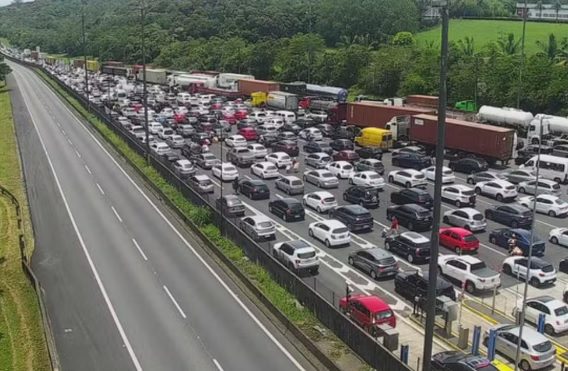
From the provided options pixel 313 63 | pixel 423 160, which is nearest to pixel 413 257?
pixel 423 160

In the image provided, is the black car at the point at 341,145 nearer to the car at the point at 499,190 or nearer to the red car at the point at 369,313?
the car at the point at 499,190

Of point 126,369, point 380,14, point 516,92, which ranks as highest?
point 380,14

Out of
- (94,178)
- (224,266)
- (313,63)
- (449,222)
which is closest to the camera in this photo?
(224,266)

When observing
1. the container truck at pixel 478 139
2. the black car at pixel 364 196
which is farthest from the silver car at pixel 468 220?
the container truck at pixel 478 139

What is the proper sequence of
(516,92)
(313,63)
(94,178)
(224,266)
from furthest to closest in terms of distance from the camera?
A: (313,63), (516,92), (94,178), (224,266)

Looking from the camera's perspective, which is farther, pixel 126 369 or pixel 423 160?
pixel 423 160

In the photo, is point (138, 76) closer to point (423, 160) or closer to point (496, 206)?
point (423, 160)

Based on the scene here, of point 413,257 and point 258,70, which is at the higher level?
point 258,70
